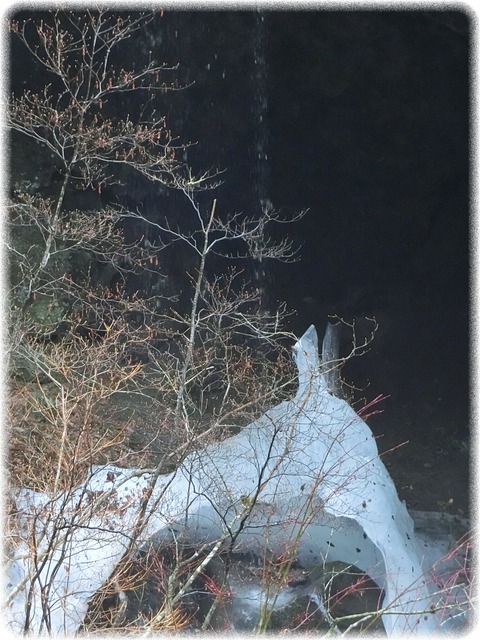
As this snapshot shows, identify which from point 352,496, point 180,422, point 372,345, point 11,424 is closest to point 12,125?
point 11,424

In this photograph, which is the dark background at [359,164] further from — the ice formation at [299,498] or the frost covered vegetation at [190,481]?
the ice formation at [299,498]

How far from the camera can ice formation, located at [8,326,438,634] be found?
4.14 metres

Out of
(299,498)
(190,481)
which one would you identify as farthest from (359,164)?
(190,481)

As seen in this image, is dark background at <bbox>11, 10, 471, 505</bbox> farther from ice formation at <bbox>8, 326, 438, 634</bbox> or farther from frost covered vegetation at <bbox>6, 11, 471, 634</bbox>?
ice formation at <bbox>8, 326, 438, 634</bbox>

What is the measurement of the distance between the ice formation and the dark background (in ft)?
8.36

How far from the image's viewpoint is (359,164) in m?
8.05

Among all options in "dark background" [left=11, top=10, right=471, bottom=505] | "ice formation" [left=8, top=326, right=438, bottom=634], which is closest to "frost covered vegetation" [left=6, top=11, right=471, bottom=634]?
"ice formation" [left=8, top=326, right=438, bottom=634]

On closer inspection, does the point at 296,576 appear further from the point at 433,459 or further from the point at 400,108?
the point at 400,108

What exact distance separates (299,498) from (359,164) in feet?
15.2

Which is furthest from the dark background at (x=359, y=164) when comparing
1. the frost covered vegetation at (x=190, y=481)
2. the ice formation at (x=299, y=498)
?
the ice formation at (x=299, y=498)

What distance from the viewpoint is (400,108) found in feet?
25.2

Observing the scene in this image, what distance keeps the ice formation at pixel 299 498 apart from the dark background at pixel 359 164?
2.55m

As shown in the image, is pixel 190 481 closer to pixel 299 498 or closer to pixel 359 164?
pixel 299 498

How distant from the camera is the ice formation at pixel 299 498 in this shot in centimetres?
414
